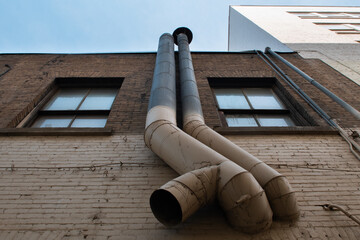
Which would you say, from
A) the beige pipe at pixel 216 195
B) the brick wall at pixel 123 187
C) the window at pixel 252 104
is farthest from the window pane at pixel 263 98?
the beige pipe at pixel 216 195

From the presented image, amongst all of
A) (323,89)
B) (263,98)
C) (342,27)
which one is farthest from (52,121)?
(342,27)

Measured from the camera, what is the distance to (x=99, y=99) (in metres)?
5.07

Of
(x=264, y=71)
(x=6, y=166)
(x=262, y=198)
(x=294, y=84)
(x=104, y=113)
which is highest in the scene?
(x=264, y=71)

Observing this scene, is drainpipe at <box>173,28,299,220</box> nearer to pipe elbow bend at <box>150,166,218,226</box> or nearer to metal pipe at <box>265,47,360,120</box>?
pipe elbow bend at <box>150,166,218,226</box>

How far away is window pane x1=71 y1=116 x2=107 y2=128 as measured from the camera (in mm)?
4216

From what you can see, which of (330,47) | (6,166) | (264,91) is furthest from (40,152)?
(330,47)

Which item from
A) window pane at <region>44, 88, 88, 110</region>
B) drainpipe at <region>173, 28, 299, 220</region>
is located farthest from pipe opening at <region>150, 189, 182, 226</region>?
window pane at <region>44, 88, 88, 110</region>

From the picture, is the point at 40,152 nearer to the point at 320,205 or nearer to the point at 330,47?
the point at 320,205

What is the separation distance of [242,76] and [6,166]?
5.18 m

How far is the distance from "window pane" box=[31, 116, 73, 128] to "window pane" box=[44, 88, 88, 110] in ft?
1.19

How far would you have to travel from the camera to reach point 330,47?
8.08 meters

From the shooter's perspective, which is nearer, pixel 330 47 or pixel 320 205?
pixel 320 205

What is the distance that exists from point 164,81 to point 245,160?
7.21ft

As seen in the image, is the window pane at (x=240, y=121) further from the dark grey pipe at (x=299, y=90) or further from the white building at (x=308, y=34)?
the white building at (x=308, y=34)
